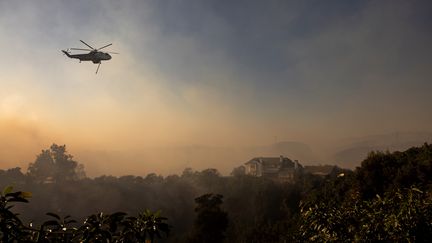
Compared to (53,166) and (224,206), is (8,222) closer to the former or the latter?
(224,206)

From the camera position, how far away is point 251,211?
10925 cm

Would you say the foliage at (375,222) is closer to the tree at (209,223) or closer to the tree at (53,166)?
the tree at (209,223)

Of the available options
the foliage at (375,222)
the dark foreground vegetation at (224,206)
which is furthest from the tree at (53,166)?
the foliage at (375,222)

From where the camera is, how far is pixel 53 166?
5994 inches

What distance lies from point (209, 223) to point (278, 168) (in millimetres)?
122032

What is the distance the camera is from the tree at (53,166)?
475 ft

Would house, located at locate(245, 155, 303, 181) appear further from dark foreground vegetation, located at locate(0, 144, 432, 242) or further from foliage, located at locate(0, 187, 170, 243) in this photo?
foliage, located at locate(0, 187, 170, 243)

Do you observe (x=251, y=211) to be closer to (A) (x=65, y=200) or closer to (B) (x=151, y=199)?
(B) (x=151, y=199)

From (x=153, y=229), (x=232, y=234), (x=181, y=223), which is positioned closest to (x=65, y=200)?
(x=181, y=223)

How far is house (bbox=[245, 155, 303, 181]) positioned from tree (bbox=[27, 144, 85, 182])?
267 ft

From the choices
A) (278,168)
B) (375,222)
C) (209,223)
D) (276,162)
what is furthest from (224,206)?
(375,222)

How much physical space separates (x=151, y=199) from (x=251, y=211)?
33.4 m

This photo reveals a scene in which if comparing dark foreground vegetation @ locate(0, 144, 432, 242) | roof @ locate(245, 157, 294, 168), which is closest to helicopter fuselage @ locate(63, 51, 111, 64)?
dark foreground vegetation @ locate(0, 144, 432, 242)

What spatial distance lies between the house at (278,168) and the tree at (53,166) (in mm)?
81301
